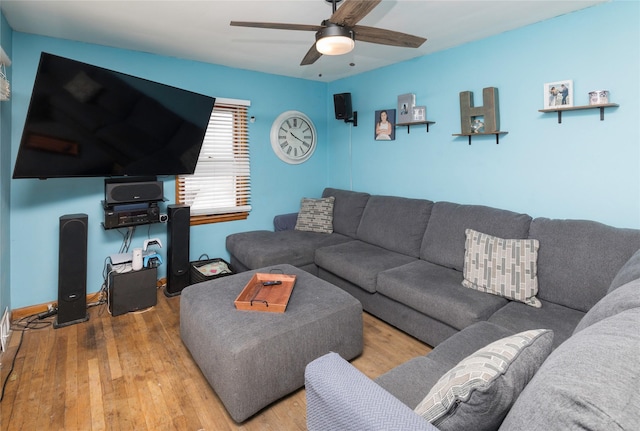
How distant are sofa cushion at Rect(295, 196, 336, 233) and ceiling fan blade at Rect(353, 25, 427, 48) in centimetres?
207

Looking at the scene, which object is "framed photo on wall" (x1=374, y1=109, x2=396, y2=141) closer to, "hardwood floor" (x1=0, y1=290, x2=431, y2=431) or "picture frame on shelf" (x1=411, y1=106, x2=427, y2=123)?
"picture frame on shelf" (x1=411, y1=106, x2=427, y2=123)

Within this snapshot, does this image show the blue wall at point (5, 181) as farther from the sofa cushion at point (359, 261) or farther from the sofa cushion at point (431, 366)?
the sofa cushion at point (431, 366)

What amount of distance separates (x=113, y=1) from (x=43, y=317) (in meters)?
2.47

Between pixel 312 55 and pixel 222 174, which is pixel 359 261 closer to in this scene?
pixel 312 55

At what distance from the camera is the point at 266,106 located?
3.97 m

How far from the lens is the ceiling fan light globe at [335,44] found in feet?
6.04

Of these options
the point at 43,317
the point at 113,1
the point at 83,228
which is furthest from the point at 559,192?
the point at 43,317

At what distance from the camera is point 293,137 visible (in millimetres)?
4215

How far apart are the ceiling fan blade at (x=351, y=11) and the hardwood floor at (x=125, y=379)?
2.04 m

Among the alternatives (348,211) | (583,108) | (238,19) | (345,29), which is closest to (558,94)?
(583,108)

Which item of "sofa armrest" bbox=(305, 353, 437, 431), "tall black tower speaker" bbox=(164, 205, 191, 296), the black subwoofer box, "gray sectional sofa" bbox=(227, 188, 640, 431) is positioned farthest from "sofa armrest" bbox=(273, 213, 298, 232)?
"sofa armrest" bbox=(305, 353, 437, 431)

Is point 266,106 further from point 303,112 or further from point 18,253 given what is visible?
point 18,253

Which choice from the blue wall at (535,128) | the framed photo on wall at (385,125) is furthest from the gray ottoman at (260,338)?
the framed photo on wall at (385,125)

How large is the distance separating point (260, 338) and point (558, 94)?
257 cm
